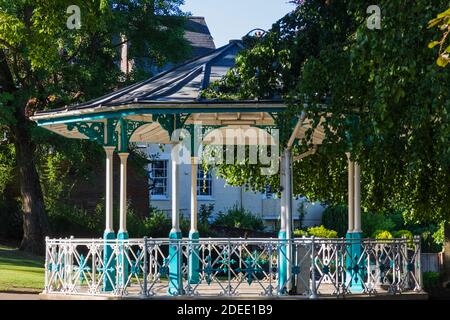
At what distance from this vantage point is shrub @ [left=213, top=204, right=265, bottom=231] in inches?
1861

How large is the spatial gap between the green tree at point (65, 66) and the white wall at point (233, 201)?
1225cm

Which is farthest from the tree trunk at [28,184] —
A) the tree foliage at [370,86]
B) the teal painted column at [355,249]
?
the teal painted column at [355,249]

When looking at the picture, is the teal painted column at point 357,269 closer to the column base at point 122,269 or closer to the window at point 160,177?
the column base at point 122,269

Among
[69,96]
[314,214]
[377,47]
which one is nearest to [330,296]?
[377,47]

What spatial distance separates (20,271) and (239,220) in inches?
716

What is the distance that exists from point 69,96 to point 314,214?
18559 millimetres

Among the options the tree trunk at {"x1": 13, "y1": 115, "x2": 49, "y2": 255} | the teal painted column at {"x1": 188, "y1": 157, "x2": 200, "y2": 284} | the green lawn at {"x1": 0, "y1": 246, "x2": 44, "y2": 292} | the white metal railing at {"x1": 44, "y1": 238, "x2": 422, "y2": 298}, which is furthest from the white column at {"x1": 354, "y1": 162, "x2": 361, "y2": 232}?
the tree trunk at {"x1": 13, "y1": 115, "x2": 49, "y2": 255}

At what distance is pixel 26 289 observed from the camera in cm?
2755

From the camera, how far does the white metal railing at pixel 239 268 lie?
21844 mm

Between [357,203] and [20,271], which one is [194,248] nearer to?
[357,203]

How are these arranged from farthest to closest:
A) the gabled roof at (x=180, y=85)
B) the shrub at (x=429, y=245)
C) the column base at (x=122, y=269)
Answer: the shrub at (x=429, y=245) → the gabled roof at (x=180, y=85) → the column base at (x=122, y=269)

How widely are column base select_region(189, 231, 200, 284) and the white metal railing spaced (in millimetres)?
36

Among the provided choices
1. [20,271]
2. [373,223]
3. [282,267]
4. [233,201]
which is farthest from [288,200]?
[233,201]

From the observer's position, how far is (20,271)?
3083 cm
